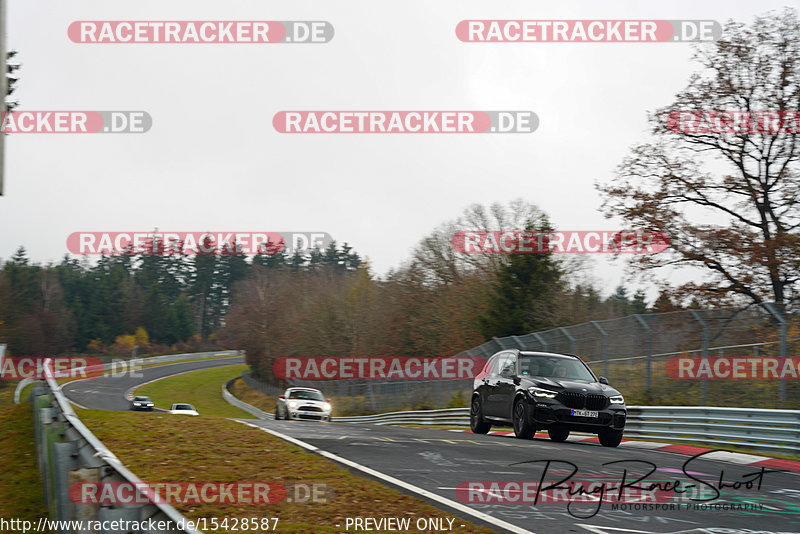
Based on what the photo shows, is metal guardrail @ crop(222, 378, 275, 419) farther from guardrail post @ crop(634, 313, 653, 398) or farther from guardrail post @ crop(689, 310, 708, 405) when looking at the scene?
guardrail post @ crop(689, 310, 708, 405)

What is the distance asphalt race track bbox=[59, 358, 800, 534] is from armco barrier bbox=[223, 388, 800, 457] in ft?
7.06

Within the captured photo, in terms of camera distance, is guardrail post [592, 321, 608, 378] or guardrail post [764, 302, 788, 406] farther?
guardrail post [592, 321, 608, 378]

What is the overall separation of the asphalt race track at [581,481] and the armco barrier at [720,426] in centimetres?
215

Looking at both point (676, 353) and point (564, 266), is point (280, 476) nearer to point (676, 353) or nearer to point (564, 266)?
point (676, 353)

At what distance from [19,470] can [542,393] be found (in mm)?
8473

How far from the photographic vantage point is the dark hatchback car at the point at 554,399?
14.5 m

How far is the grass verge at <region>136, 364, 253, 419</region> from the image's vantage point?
66000mm

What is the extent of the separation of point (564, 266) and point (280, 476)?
1795 inches

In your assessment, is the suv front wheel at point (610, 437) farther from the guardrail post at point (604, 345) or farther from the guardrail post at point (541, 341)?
the guardrail post at point (541, 341)

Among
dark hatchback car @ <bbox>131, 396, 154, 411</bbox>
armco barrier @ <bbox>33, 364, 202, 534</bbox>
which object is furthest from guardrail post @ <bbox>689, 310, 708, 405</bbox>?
dark hatchback car @ <bbox>131, 396, 154, 411</bbox>

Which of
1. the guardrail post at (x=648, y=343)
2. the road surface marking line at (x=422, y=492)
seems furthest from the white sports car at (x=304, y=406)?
the road surface marking line at (x=422, y=492)

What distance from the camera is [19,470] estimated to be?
10.5m
